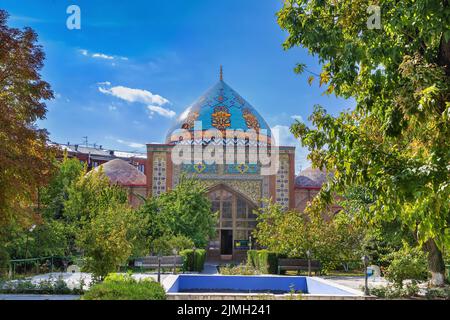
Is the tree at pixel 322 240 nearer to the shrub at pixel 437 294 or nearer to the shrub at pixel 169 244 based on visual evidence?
the shrub at pixel 169 244

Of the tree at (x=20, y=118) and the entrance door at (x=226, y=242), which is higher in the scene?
the tree at (x=20, y=118)

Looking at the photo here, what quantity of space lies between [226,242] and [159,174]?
A: 437cm

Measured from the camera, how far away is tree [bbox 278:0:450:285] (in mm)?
4215

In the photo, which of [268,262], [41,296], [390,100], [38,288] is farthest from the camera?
[268,262]

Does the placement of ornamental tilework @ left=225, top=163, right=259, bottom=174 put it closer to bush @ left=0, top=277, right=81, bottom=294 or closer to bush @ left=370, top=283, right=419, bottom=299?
bush @ left=370, top=283, right=419, bottom=299

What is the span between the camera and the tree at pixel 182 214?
18203mm

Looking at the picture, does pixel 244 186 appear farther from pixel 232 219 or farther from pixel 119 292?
pixel 119 292

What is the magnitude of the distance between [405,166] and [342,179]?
2.41 ft

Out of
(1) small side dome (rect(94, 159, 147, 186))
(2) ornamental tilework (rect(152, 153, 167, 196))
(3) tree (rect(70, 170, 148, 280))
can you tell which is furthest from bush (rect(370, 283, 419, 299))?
(1) small side dome (rect(94, 159, 147, 186))

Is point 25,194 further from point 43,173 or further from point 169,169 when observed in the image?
point 169,169

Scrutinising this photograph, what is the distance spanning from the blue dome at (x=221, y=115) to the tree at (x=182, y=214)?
4.64 m

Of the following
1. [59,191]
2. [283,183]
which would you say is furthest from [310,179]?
[59,191]

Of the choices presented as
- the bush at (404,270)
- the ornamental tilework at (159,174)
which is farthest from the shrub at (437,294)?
the ornamental tilework at (159,174)

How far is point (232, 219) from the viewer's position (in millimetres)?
22359
